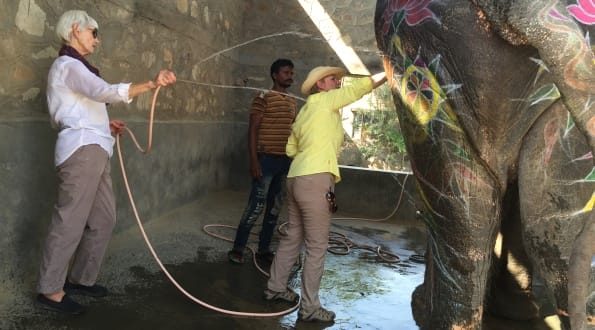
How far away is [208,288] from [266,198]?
845 mm

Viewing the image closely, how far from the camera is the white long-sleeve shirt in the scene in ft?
8.61

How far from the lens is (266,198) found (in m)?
3.99

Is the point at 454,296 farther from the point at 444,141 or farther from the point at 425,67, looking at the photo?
the point at 425,67

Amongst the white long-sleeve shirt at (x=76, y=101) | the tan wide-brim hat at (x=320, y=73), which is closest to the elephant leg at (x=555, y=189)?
the tan wide-brim hat at (x=320, y=73)

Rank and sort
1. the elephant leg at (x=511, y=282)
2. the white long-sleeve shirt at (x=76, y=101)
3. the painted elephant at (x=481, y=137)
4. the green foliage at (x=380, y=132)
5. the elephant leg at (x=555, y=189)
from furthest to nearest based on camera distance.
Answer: the green foliage at (x=380, y=132) < the elephant leg at (x=511, y=282) < the white long-sleeve shirt at (x=76, y=101) < the elephant leg at (x=555, y=189) < the painted elephant at (x=481, y=137)

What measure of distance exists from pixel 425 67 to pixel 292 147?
1157mm

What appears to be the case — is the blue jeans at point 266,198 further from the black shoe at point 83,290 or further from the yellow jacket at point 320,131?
the black shoe at point 83,290

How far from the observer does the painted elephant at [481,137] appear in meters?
2.04

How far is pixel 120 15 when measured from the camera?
4.04 m

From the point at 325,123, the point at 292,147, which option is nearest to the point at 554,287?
the point at 325,123

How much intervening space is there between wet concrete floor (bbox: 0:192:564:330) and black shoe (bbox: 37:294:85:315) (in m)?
0.04

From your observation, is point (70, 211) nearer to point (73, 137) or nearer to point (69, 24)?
point (73, 137)

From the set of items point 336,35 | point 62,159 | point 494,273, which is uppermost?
point 336,35

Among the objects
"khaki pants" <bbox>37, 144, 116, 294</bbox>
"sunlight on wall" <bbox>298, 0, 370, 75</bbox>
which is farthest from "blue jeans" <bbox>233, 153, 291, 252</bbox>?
"sunlight on wall" <bbox>298, 0, 370, 75</bbox>
